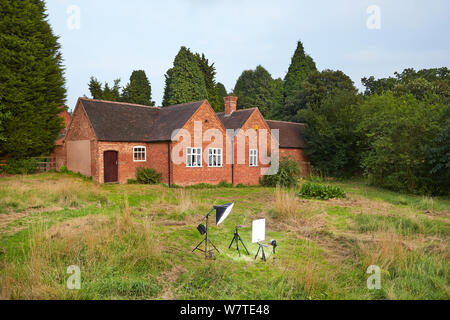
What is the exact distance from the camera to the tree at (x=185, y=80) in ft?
143

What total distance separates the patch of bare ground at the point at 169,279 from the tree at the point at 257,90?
48.3m

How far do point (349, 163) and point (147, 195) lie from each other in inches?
869

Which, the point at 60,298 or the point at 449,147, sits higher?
the point at 449,147

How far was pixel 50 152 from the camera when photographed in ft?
88.9

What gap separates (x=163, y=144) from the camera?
22562mm

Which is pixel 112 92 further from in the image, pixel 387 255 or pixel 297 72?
pixel 387 255

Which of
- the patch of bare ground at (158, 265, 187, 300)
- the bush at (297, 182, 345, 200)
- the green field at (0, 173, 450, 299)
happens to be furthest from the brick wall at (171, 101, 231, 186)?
the patch of bare ground at (158, 265, 187, 300)

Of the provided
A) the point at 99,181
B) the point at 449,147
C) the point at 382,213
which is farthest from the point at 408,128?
the point at 99,181

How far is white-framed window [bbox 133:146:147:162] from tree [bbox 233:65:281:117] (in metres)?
33.0

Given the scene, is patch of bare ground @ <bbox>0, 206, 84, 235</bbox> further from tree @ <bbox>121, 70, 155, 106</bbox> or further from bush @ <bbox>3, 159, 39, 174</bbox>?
tree @ <bbox>121, 70, 155, 106</bbox>

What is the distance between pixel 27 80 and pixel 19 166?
6.56m

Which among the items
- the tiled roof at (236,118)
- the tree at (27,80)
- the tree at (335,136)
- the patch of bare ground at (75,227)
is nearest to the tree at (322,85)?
the tree at (335,136)

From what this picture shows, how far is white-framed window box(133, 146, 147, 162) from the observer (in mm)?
23172
